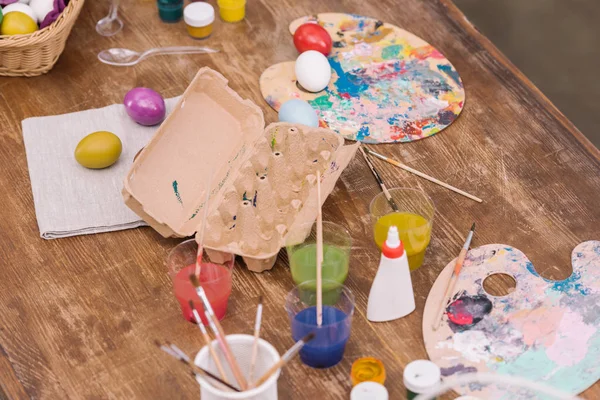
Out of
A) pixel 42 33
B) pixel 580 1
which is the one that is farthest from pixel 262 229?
pixel 580 1

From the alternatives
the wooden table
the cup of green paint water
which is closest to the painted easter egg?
the wooden table

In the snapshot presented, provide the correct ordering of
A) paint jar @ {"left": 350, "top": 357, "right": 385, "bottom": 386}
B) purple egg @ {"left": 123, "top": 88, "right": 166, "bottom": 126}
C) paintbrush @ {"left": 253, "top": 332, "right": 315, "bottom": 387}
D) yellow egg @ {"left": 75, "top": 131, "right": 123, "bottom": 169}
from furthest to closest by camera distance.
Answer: purple egg @ {"left": 123, "top": 88, "right": 166, "bottom": 126} → yellow egg @ {"left": 75, "top": 131, "right": 123, "bottom": 169} → paint jar @ {"left": 350, "top": 357, "right": 385, "bottom": 386} → paintbrush @ {"left": 253, "top": 332, "right": 315, "bottom": 387}

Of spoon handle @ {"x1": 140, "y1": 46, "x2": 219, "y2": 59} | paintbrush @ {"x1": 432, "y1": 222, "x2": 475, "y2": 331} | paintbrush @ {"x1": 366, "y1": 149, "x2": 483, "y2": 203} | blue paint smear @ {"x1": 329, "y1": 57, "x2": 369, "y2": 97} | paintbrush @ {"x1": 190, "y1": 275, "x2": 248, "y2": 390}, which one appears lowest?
spoon handle @ {"x1": 140, "y1": 46, "x2": 219, "y2": 59}

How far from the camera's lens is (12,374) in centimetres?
146

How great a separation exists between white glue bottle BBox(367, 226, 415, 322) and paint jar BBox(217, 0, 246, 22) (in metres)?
0.96

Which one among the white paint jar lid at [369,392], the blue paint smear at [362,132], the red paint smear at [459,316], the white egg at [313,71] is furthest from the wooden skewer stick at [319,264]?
the white egg at [313,71]

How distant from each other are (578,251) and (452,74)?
0.60 meters

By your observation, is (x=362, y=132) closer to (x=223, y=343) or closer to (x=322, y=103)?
(x=322, y=103)

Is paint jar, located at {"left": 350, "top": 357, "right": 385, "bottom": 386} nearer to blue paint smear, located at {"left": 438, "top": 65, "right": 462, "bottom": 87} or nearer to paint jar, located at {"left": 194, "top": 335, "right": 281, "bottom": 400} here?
paint jar, located at {"left": 194, "top": 335, "right": 281, "bottom": 400}

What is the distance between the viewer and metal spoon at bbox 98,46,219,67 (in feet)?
6.94

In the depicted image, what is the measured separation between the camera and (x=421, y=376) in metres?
1.37

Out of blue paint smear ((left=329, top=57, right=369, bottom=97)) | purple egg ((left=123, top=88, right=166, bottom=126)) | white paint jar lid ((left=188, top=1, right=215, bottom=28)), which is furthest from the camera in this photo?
white paint jar lid ((left=188, top=1, right=215, bottom=28))

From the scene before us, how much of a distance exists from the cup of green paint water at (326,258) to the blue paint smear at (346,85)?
0.51 m

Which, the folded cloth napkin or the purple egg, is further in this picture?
the purple egg
